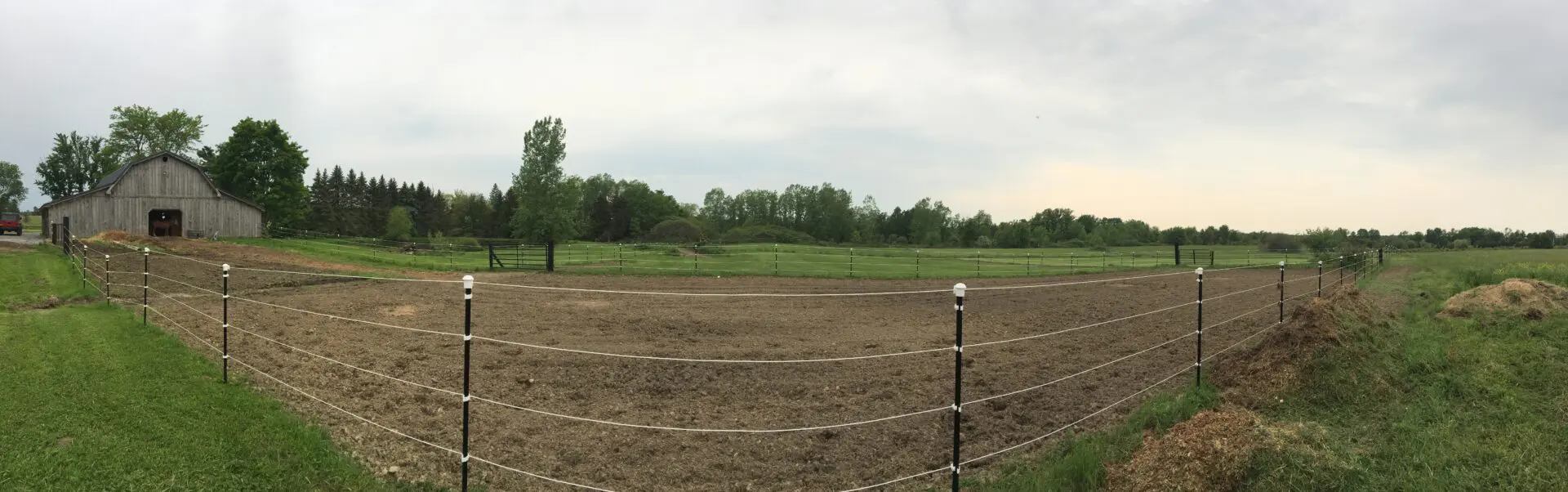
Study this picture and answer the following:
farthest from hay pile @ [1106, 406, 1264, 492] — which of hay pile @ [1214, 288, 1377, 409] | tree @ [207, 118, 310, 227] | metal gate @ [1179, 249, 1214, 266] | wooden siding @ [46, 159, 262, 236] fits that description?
tree @ [207, 118, 310, 227]

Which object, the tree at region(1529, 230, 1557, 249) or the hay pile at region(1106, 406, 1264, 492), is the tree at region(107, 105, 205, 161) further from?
the tree at region(1529, 230, 1557, 249)

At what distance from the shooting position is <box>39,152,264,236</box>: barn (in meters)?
30.8

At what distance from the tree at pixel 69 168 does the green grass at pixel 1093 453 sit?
8864 centimetres

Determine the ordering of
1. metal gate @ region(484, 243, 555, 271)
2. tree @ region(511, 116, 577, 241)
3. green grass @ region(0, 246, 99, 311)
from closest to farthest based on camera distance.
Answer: green grass @ region(0, 246, 99, 311) → metal gate @ region(484, 243, 555, 271) → tree @ region(511, 116, 577, 241)

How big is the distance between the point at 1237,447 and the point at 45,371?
10.5 meters

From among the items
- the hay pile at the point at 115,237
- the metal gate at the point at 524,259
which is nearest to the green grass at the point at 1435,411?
the metal gate at the point at 524,259

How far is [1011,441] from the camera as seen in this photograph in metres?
5.85

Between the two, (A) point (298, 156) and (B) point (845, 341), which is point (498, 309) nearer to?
(B) point (845, 341)

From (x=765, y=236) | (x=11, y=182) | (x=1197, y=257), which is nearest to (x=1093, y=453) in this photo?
(x=1197, y=257)

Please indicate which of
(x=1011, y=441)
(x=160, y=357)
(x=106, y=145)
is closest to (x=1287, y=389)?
(x=1011, y=441)

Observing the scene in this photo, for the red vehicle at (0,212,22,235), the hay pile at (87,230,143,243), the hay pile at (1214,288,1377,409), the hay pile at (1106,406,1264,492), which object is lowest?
the hay pile at (1106,406,1264,492)

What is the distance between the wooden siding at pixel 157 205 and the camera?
30781mm

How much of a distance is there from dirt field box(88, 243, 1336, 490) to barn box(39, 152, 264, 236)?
22.9 metres

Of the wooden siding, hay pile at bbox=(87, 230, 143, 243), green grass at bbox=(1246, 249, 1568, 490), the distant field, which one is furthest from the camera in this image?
the wooden siding
